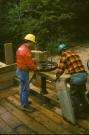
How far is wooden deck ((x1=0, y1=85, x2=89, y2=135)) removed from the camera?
535 centimetres

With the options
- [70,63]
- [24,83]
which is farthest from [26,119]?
[70,63]

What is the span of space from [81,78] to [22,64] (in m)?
1.40

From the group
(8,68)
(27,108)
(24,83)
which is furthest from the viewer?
(8,68)

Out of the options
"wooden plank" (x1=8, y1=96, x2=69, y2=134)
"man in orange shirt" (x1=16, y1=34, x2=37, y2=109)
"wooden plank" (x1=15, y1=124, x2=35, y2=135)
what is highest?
"man in orange shirt" (x1=16, y1=34, x2=37, y2=109)

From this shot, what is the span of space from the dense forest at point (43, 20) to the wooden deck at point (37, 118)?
6.57 metres

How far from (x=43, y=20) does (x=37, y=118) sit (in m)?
8.62

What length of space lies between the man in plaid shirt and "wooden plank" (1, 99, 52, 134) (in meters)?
0.87

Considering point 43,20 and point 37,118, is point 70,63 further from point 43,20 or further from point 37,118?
point 43,20

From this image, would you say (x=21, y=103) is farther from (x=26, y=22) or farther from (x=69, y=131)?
(x=26, y=22)

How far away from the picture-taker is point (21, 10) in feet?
46.1

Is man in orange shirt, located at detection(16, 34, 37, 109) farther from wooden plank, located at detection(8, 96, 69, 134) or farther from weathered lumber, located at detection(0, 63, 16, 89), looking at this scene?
weathered lumber, located at detection(0, 63, 16, 89)

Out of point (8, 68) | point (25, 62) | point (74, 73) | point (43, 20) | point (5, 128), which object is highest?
point (43, 20)

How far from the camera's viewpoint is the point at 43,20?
539 inches

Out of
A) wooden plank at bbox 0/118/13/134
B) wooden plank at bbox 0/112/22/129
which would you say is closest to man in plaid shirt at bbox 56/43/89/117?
wooden plank at bbox 0/112/22/129
